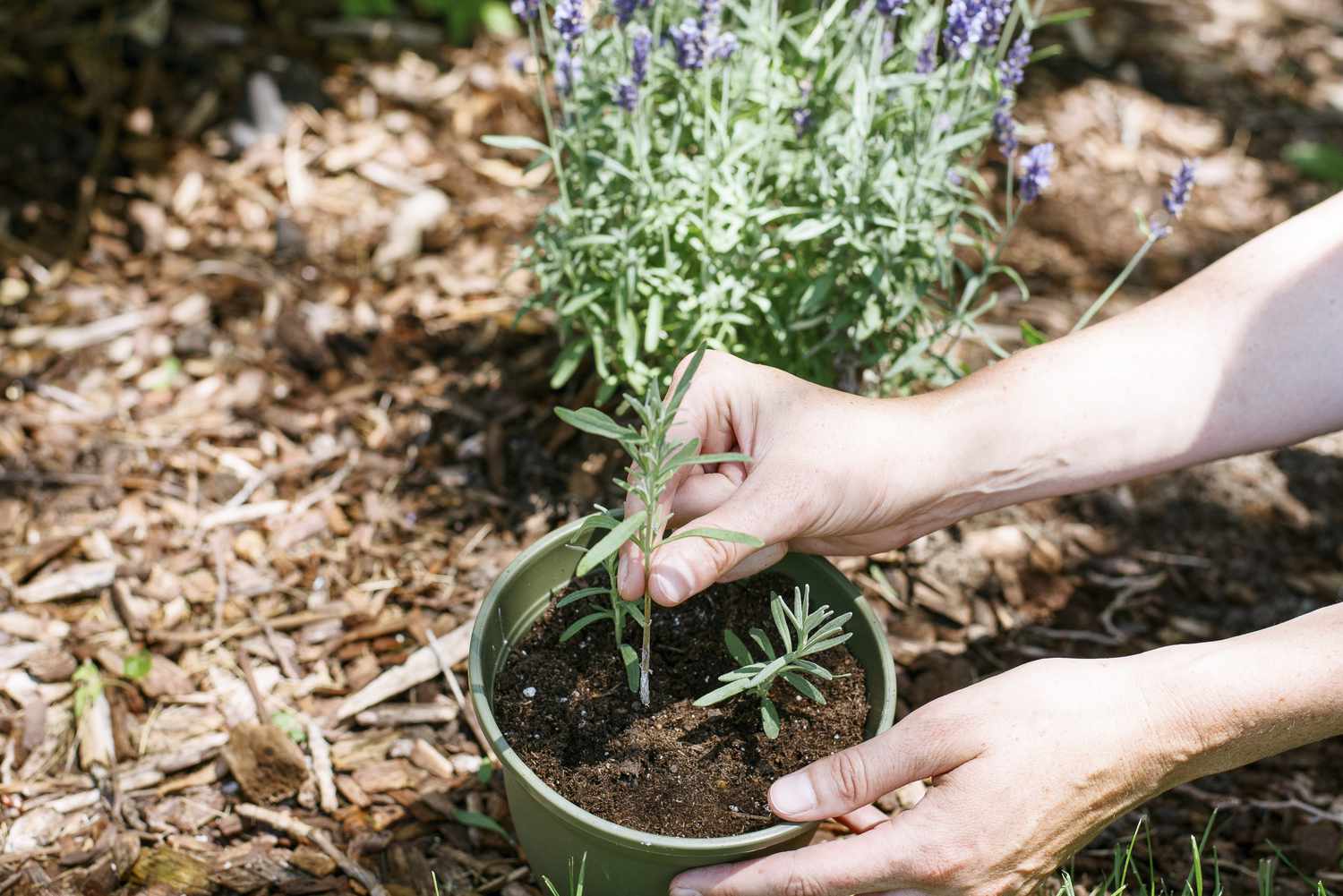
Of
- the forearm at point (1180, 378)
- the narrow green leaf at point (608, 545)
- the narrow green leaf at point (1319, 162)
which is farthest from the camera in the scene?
the narrow green leaf at point (1319, 162)

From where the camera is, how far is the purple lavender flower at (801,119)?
2092 mm

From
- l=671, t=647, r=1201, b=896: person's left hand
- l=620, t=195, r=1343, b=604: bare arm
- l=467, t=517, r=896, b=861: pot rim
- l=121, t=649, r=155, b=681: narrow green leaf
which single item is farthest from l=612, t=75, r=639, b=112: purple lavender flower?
l=121, t=649, r=155, b=681: narrow green leaf

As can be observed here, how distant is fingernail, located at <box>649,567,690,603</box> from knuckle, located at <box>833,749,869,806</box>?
31cm

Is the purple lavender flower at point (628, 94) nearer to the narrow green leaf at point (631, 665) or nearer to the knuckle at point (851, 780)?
the narrow green leaf at point (631, 665)

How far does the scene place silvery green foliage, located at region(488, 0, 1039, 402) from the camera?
6.86 feet

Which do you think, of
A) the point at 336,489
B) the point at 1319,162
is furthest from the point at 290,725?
the point at 1319,162

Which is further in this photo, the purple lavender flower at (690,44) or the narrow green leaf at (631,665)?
the purple lavender flower at (690,44)

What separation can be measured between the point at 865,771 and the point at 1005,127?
48.1 inches

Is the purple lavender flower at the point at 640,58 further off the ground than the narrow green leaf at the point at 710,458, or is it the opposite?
the purple lavender flower at the point at 640,58

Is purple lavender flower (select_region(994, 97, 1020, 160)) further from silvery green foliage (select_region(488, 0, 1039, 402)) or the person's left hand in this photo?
the person's left hand

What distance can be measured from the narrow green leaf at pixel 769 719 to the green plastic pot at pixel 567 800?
13 centimetres

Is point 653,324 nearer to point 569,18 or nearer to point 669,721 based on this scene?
point 569,18

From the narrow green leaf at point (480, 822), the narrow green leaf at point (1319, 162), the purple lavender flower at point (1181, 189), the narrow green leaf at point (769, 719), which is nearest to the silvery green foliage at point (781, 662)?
the narrow green leaf at point (769, 719)

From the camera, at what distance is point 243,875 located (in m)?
1.93
